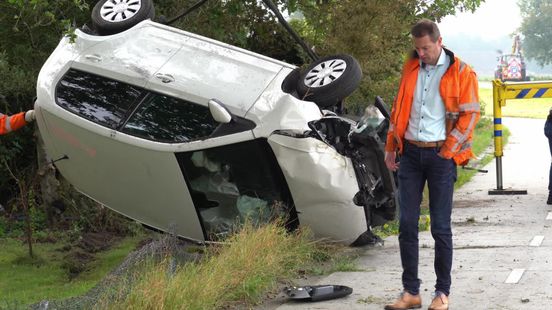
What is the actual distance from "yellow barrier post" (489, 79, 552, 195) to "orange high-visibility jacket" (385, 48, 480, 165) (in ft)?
27.2

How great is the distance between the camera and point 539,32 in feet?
373

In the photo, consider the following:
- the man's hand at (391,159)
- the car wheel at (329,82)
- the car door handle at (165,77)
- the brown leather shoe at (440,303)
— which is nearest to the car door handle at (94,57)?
the car door handle at (165,77)

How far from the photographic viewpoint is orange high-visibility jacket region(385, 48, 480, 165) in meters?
6.54

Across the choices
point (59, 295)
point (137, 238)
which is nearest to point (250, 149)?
point (59, 295)

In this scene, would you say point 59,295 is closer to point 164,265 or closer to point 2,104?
point 164,265

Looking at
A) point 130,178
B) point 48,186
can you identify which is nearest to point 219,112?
point 130,178

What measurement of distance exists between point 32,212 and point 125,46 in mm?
4590

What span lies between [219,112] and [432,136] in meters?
2.66

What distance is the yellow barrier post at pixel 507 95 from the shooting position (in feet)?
48.6

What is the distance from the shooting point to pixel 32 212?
1388cm

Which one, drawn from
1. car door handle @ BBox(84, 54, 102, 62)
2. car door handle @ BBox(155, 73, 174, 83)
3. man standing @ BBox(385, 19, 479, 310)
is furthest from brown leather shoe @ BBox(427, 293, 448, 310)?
car door handle @ BBox(84, 54, 102, 62)

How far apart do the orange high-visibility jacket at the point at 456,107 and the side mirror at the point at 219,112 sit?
2.40 meters

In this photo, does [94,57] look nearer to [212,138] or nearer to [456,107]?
[212,138]

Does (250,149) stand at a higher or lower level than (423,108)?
lower
